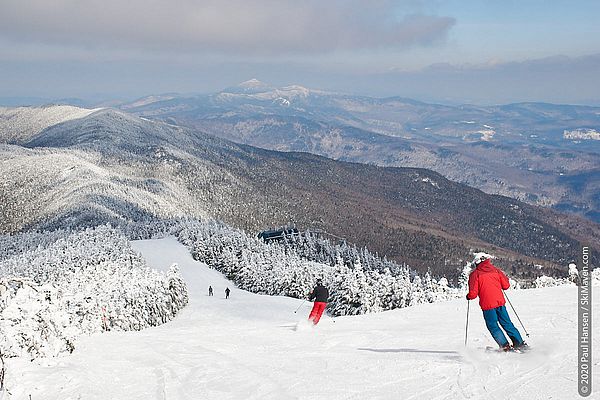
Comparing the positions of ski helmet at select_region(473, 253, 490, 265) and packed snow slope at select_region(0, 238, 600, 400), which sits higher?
ski helmet at select_region(473, 253, 490, 265)

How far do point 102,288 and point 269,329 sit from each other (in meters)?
17.8

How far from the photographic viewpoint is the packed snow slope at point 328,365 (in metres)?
9.81

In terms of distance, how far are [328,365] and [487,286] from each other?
4.10 meters

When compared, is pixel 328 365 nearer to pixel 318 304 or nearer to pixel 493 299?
pixel 493 299

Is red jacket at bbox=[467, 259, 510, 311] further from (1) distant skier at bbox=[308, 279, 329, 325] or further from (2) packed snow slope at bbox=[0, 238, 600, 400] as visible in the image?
(1) distant skier at bbox=[308, 279, 329, 325]

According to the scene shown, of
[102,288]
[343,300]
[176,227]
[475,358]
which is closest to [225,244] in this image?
[176,227]

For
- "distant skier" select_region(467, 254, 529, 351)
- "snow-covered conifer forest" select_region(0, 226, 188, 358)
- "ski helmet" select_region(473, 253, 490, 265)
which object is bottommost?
"snow-covered conifer forest" select_region(0, 226, 188, 358)

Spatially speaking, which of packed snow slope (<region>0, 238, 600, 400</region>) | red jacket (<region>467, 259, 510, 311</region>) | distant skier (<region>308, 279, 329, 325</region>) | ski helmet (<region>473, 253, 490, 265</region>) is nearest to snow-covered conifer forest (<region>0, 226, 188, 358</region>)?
packed snow slope (<region>0, 238, 600, 400</region>)

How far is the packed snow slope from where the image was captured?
9812 mm

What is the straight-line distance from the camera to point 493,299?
37.7 ft

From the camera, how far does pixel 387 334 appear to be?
51.8 feet

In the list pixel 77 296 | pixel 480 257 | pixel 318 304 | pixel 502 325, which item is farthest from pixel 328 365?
pixel 77 296

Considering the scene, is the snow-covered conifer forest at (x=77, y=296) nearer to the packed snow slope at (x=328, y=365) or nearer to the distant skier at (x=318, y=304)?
the packed snow slope at (x=328, y=365)

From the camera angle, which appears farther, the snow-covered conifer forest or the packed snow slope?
the snow-covered conifer forest
